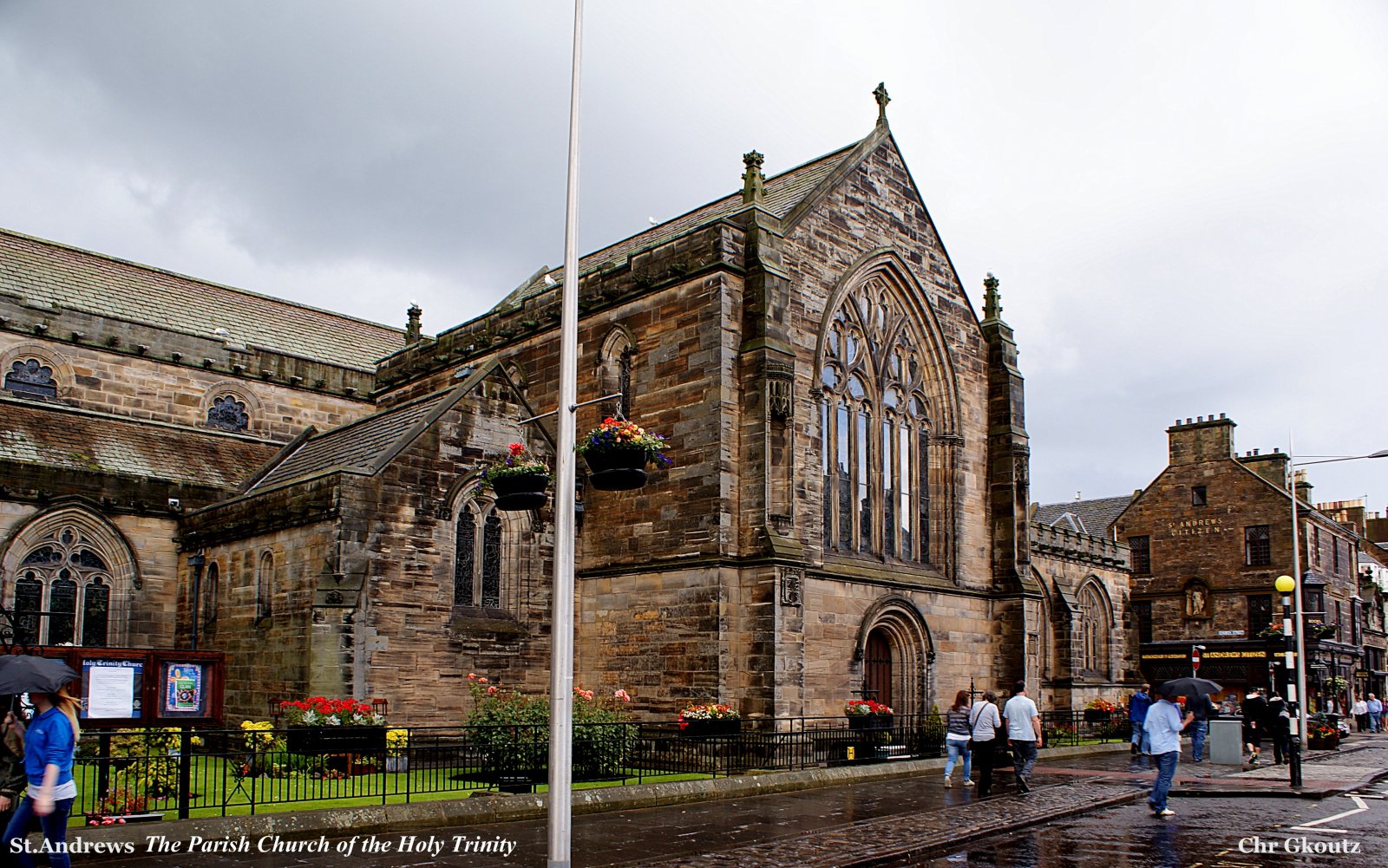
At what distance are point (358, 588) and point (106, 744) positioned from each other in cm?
740

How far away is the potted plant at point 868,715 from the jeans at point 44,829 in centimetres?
1592

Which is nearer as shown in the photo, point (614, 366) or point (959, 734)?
point (959, 734)

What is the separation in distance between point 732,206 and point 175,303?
19036 mm

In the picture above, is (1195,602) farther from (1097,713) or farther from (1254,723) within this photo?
(1254,723)

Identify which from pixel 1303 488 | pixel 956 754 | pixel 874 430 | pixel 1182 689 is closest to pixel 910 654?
pixel 874 430

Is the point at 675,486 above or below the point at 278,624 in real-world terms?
above

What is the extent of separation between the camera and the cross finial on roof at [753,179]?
24.2 metres

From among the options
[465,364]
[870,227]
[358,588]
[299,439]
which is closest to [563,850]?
[358,588]

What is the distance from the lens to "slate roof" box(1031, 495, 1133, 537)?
58922 mm

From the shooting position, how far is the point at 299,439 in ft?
104

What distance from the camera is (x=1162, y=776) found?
15.5 m

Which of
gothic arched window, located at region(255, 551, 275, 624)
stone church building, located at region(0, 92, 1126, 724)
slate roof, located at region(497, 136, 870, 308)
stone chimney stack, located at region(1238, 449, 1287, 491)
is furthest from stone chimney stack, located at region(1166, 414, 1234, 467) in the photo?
gothic arched window, located at region(255, 551, 275, 624)

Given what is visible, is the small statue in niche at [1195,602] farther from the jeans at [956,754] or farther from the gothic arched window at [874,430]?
the jeans at [956,754]

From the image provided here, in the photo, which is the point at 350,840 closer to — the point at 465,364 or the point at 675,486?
the point at 675,486
